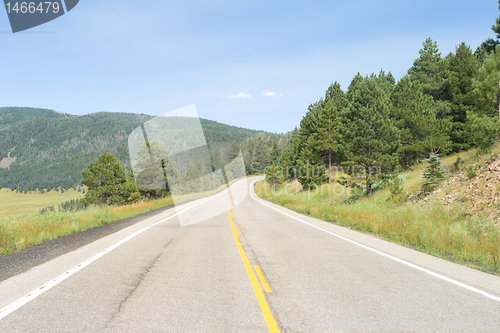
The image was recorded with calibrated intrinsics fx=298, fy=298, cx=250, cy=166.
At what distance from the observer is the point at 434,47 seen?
40375 mm

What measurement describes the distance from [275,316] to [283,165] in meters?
79.6

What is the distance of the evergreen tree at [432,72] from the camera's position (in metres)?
38.3

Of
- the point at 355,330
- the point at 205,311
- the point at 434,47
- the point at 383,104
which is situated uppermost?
the point at 434,47

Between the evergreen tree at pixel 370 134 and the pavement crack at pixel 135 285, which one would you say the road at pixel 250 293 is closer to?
the pavement crack at pixel 135 285

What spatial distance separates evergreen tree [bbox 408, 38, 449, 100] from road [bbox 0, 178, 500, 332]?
38.7m

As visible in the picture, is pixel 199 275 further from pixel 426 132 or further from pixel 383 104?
pixel 426 132

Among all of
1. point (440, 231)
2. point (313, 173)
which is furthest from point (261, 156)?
point (440, 231)

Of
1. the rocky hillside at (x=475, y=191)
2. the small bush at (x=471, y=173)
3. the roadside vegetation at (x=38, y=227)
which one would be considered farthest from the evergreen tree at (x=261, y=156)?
the roadside vegetation at (x=38, y=227)

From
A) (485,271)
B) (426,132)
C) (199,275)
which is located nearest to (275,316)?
(199,275)

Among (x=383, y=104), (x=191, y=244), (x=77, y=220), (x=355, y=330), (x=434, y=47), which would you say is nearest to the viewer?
(x=355, y=330)

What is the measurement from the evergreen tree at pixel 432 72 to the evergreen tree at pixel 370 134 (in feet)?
55.0

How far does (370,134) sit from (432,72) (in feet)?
73.9

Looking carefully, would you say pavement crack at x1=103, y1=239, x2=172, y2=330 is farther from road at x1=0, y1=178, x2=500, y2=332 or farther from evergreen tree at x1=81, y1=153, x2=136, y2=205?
evergreen tree at x1=81, y1=153, x2=136, y2=205

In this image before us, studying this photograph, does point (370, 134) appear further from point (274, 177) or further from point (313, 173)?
point (274, 177)
